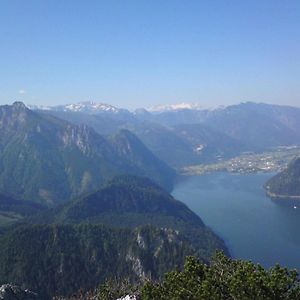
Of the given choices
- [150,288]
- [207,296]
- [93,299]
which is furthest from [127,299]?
[207,296]

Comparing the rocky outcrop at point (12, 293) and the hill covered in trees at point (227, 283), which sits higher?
the hill covered in trees at point (227, 283)

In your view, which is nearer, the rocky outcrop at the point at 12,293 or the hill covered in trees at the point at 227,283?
the hill covered in trees at the point at 227,283

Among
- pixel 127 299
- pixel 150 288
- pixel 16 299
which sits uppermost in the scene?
pixel 150 288

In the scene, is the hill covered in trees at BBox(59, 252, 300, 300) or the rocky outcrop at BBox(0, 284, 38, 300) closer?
the hill covered in trees at BBox(59, 252, 300, 300)

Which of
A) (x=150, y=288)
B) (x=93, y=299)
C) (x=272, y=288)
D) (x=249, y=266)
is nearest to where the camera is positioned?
(x=272, y=288)

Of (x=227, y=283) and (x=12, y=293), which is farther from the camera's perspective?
(x=12, y=293)

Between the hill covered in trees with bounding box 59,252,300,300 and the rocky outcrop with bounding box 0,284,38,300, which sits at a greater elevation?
the hill covered in trees with bounding box 59,252,300,300

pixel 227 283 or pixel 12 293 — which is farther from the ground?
pixel 227 283

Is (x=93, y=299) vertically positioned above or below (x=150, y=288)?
below

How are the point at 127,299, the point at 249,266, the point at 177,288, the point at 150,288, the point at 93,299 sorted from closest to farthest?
the point at 249,266, the point at 177,288, the point at 150,288, the point at 127,299, the point at 93,299

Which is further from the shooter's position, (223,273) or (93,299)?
(93,299)

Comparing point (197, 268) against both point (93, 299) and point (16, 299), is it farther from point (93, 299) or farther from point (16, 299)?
point (16, 299)
